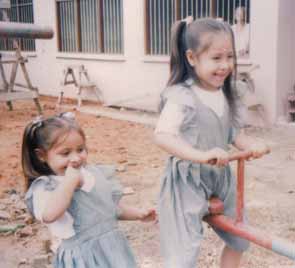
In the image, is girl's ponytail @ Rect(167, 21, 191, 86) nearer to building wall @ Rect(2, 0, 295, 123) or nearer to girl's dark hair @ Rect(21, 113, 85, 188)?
girl's dark hair @ Rect(21, 113, 85, 188)

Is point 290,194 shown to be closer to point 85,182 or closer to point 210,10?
point 85,182

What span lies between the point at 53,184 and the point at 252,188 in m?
3.02

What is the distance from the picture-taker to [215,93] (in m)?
2.20

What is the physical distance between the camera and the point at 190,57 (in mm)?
2139

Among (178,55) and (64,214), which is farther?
(178,55)

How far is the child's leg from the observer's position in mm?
2424

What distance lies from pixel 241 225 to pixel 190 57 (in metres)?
0.67

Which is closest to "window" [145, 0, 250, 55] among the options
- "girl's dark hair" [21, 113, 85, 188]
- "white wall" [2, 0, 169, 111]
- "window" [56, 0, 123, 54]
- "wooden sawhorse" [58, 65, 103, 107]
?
"white wall" [2, 0, 169, 111]

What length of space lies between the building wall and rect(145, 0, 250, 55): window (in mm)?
152

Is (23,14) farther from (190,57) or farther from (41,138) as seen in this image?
(41,138)

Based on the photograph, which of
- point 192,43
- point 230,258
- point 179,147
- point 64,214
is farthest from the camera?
point 230,258

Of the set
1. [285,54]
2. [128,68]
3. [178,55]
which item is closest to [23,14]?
[128,68]

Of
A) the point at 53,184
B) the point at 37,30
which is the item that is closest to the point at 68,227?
the point at 53,184

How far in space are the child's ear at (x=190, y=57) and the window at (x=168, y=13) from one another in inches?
236
